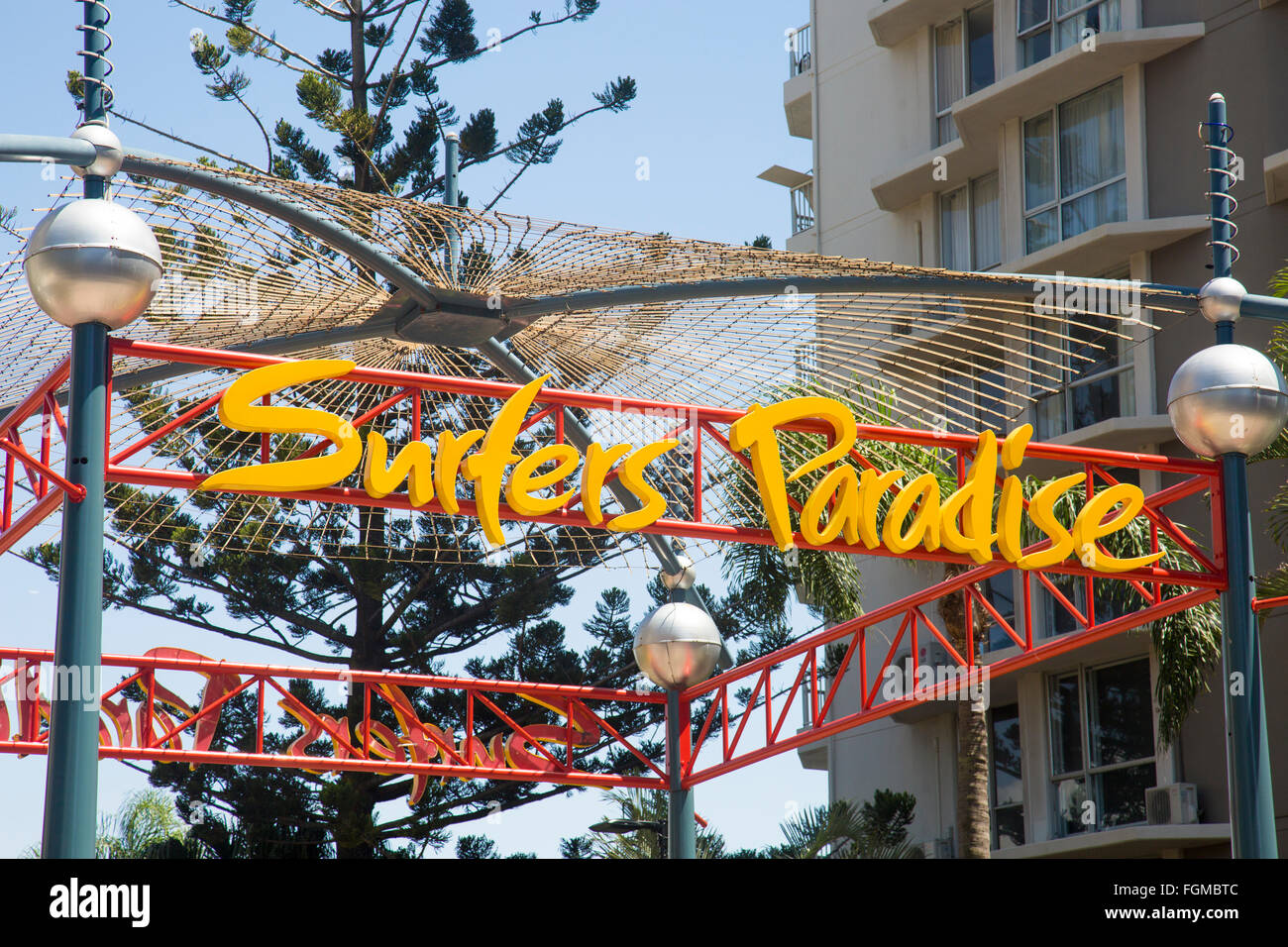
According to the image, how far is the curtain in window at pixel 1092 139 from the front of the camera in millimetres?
26516

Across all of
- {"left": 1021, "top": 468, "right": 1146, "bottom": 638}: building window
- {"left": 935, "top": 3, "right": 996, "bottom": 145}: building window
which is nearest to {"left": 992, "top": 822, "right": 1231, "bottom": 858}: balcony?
{"left": 1021, "top": 468, "right": 1146, "bottom": 638}: building window

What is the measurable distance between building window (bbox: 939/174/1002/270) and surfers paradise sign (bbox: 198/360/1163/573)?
728 inches

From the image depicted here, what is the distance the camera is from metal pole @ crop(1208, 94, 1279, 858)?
9.06 m

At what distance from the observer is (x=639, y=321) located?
1249cm

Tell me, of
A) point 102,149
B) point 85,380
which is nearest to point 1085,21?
point 102,149

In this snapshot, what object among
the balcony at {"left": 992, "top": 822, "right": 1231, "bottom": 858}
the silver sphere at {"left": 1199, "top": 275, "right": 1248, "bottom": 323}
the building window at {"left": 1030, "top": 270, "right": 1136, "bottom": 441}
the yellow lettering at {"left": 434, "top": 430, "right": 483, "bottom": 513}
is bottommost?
the balcony at {"left": 992, "top": 822, "right": 1231, "bottom": 858}

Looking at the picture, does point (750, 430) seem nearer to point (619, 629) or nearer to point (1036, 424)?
point (1036, 424)

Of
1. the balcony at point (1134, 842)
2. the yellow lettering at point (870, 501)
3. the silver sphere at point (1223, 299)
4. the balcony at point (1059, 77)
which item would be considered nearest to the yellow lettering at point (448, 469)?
the yellow lettering at point (870, 501)

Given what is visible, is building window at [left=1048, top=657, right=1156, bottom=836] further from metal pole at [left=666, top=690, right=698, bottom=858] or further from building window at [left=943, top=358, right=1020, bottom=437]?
metal pole at [left=666, top=690, right=698, bottom=858]

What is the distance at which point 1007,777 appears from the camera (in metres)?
26.9

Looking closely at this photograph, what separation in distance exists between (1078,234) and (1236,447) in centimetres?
1775

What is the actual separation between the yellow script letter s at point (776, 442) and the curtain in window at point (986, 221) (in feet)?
62.6

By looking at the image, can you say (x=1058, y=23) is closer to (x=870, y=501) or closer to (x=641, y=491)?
(x=870, y=501)
